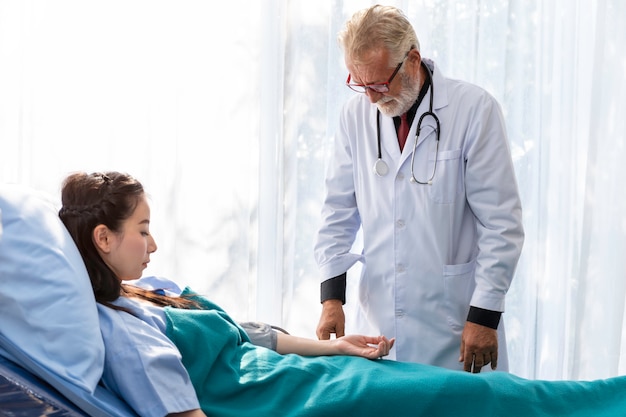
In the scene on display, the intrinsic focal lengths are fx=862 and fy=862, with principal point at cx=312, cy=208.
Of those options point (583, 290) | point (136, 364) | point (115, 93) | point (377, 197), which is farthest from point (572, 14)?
point (136, 364)

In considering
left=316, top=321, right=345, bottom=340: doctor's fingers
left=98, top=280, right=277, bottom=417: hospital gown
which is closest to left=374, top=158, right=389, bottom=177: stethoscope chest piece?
left=316, top=321, right=345, bottom=340: doctor's fingers

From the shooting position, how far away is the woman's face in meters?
1.79

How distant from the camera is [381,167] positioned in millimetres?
2188

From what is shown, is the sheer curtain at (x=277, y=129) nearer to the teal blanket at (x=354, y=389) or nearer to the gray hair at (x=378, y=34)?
the gray hair at (x=378, y=34)

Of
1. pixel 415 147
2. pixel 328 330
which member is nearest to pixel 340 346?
pixel 328 330

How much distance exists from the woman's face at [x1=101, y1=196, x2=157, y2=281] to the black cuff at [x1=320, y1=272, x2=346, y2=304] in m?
0.54

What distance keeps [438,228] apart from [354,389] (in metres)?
0.58

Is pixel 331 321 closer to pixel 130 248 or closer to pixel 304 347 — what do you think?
pixel 304 347

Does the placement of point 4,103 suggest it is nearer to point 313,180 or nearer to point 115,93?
point 115,93

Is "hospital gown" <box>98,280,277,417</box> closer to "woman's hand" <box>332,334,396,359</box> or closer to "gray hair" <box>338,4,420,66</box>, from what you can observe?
"woman's hand" <box>332,334,396,359</box>

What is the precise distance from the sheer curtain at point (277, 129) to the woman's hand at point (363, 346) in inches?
45.9

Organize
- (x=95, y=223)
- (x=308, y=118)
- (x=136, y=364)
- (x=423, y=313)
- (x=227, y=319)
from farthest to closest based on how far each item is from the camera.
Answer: (x=308, y=118)
(x=423, y=313)
(x=227, y=319)
(x=95, y=223)
(x=136, y=364)

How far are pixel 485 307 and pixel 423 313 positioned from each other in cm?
19

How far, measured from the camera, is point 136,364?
1.61 meters
